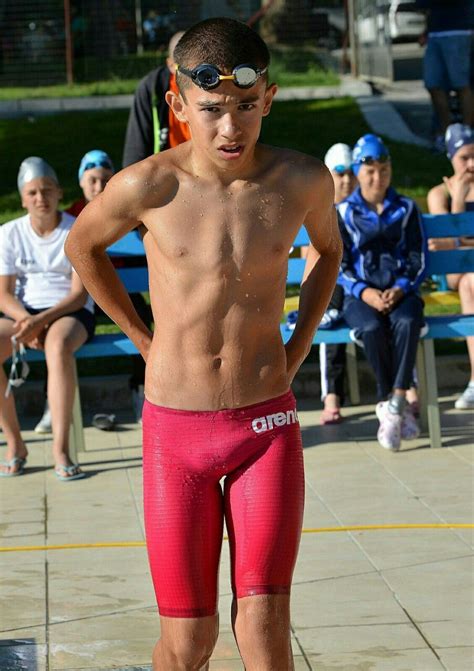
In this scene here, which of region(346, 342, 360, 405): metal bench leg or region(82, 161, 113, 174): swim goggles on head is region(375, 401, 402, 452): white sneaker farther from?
region(82, 161, 113, 174): swim goggles on head

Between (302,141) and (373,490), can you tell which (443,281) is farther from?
(302,141)

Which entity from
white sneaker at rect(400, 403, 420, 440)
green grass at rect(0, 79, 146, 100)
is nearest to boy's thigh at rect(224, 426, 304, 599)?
white sneaker at rect(400, 403, 420, 440)

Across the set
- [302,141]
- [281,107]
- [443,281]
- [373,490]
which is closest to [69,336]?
→ [373,490]

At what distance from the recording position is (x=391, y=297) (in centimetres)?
825

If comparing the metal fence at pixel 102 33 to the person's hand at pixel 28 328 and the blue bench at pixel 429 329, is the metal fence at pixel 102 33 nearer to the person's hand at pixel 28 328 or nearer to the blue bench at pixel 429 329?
the blue bench at pixel 429 329

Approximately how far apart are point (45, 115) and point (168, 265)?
1528cm

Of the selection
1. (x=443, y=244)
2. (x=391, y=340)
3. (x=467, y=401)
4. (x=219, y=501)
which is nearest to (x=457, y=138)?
(x=443, y=244)

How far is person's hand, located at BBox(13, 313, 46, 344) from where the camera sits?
7977 millimetres

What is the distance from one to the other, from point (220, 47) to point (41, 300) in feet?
15.5

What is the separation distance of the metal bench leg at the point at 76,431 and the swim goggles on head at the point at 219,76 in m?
4.50

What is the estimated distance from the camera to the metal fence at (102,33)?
2070cm

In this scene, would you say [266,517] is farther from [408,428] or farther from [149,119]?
[149,119]

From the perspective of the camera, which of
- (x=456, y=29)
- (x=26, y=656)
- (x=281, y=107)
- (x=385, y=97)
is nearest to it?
(x=26, y=656)

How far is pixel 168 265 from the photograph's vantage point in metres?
3.85
